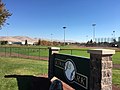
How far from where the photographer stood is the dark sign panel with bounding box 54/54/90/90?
7.12 m

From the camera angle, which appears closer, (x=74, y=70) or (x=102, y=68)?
(x=102, y=68)

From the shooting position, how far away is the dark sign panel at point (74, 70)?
280 inches

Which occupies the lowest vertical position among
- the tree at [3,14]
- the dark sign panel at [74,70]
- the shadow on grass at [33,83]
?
the shadow on grass at [33,83]

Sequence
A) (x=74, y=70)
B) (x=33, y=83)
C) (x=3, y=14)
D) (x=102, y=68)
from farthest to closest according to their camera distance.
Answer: (x=3, y=14) → (x=33, y=83) → (x=74, y=70) → (x=102, y=68)

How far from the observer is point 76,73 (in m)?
7.85

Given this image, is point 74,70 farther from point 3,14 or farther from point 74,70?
point 3,14

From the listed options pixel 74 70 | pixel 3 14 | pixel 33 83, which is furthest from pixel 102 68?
pixel 3 14

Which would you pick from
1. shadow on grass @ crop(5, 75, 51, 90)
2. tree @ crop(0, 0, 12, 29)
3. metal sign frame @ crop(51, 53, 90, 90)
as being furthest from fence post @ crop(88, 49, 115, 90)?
tree @ crop(0, 0, 12, 29)

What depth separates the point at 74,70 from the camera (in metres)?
8.09

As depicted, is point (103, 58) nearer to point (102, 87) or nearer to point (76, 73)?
point (102, 87)

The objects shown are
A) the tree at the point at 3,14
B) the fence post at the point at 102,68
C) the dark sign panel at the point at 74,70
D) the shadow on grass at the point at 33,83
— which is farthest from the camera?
Result: the tree at the point at 3,14

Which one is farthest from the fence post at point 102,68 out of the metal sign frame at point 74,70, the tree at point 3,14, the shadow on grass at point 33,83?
the tree at point 3,14

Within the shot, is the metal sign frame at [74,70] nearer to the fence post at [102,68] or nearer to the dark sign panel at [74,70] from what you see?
the dark sign panel at [74,70]

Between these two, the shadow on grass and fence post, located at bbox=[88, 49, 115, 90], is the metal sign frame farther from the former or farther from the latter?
the shadow on grass
